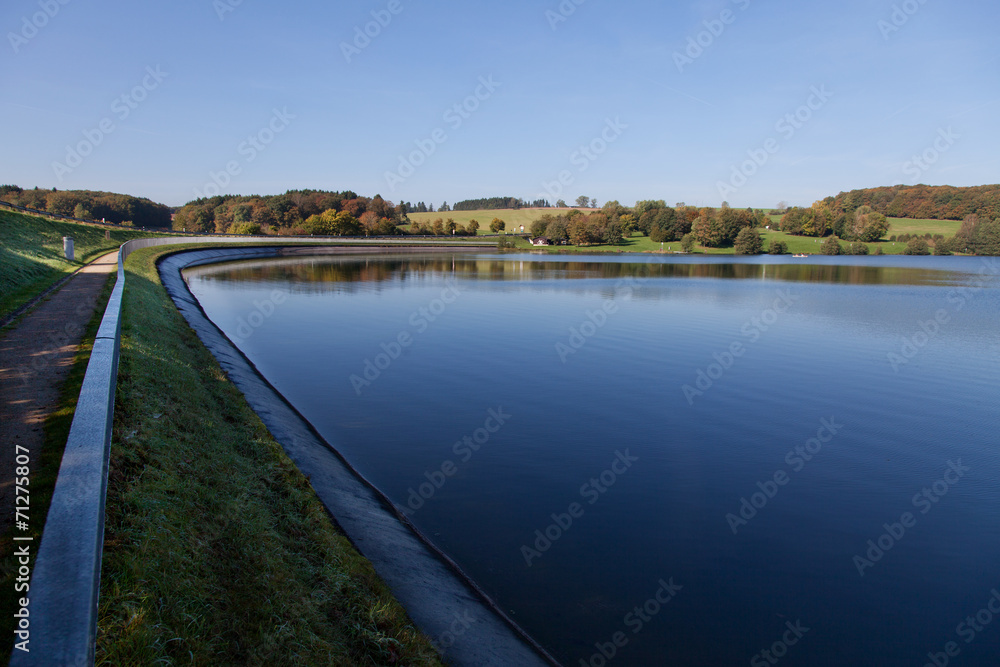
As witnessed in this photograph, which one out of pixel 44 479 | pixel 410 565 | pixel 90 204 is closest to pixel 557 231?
pixel 90 204

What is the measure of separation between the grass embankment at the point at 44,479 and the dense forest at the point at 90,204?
339ft

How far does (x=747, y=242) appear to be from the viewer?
11306cm

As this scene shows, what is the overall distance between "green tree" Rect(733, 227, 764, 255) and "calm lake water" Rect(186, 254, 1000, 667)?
97.0m

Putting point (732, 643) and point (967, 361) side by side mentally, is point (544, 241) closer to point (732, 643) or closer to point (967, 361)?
point (967, 361)

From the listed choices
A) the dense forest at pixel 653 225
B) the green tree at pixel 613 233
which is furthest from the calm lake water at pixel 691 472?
the green tree at pixel 613 233

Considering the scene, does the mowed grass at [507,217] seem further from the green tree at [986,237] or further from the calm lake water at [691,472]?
the calm lake water at [691,472]

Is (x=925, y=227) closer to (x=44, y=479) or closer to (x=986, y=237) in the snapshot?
(x=986, y=237)

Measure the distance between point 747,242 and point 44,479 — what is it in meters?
122

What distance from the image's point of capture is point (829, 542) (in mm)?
7441

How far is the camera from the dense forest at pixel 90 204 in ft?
332

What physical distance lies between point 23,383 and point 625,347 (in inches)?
628

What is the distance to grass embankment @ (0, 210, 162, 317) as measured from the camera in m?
16.1

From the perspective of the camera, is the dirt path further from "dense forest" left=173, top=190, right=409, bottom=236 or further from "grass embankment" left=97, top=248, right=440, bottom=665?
"dense forest" left=173, top=190, right=409, bottom=236

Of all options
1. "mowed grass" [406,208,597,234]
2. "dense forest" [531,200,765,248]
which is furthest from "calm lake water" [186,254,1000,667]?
"mowed grass" [406,208,597,234]
